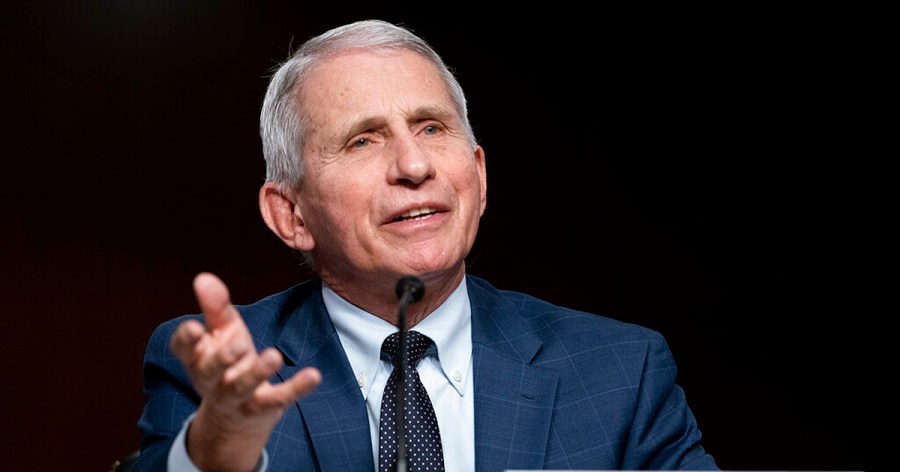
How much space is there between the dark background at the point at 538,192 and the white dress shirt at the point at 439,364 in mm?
1691

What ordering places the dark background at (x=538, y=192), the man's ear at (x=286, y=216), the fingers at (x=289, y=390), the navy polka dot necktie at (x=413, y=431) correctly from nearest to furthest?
the fingers at (x=289, y=390) → the navy polka dot necktie at (x=413, y=431) → the man's ear at (x=286, y=216) → the dark background at (x=538, y=192)

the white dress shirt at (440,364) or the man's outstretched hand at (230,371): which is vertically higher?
the man's outstretched hand at (230,371)

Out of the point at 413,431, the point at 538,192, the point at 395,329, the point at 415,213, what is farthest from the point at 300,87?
the point at 538,192

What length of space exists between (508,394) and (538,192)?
1.85 metres

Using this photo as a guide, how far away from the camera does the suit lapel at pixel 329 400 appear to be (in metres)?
1.79

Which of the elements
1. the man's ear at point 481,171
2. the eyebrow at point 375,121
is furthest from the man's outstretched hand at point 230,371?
the man's ear at point 481,171

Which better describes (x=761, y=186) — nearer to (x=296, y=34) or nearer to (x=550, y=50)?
(x=550, y=50)

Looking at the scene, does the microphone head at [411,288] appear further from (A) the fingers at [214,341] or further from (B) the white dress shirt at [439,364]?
(B) the white dress shirt at [439,364]

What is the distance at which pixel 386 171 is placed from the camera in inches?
73.4

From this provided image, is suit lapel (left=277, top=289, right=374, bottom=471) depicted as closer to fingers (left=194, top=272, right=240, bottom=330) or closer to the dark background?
fingers (left=194, top=272, right=240, bottom=330)

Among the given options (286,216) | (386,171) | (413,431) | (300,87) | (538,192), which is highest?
(300,87)

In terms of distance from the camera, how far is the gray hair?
200 cm

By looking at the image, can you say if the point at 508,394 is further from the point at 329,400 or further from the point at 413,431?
the point at 329,400

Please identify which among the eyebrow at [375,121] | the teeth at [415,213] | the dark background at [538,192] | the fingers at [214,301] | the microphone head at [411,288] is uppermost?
the eyebrow at [375,121]
